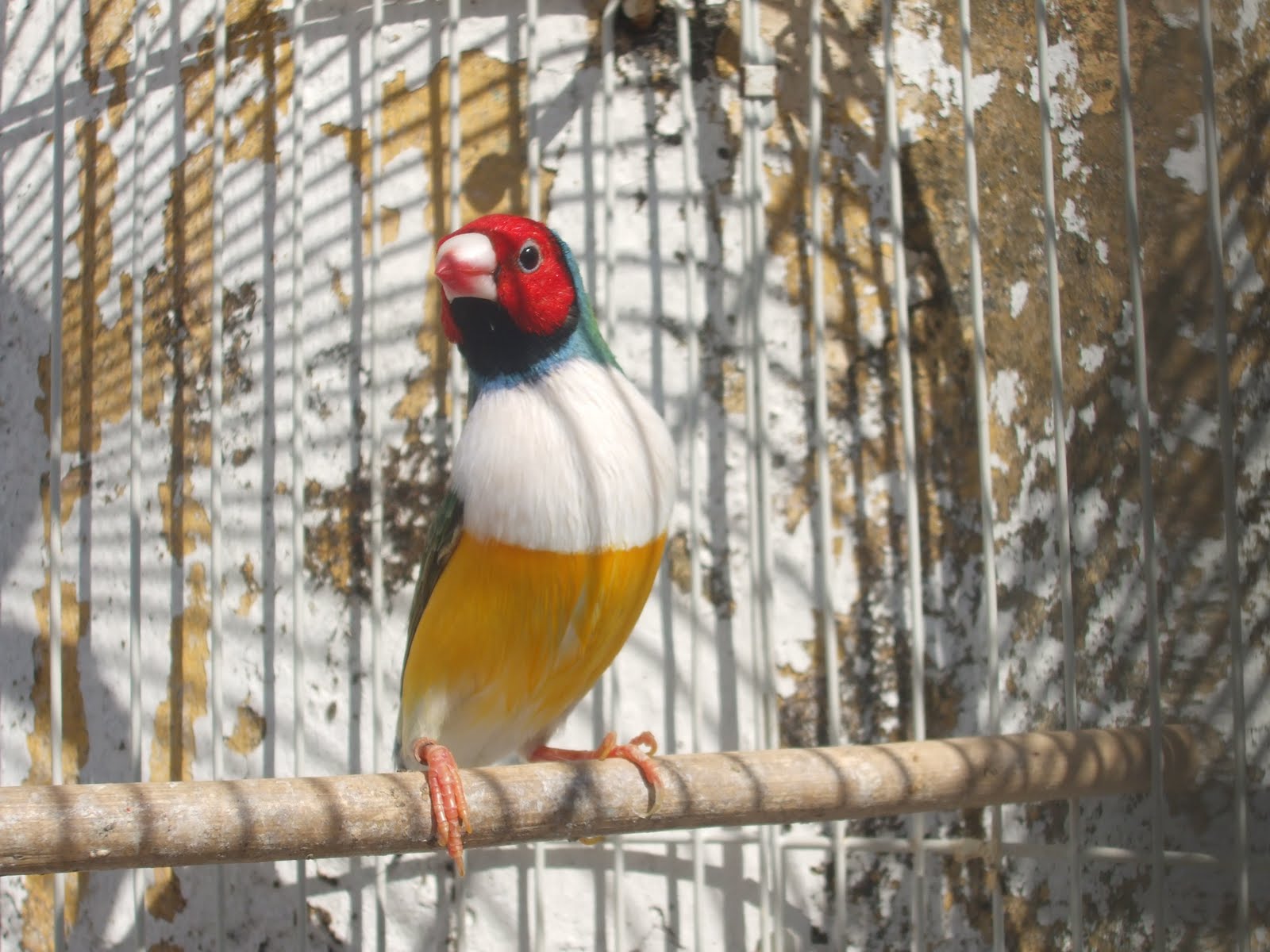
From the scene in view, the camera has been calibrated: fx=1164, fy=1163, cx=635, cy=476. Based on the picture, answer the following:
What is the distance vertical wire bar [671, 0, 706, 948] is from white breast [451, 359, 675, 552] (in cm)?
26

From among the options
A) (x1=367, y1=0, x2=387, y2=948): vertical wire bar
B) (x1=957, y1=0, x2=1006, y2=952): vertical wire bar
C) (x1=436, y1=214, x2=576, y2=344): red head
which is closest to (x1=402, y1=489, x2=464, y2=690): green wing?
(x1=367, y1=0, x2=387, y2=948): vertical wire bar

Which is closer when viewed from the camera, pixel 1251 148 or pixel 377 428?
pixel 1251 148

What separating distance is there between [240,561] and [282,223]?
23.4 inches

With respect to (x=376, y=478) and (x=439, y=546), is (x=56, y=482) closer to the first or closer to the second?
(x=376, y=478)

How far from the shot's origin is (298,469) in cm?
182

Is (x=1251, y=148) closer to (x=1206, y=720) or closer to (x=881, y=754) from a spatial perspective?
(x=1206, y=720)

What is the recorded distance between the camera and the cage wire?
1.85m

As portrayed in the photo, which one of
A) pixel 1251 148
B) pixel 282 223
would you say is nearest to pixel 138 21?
pixel 282 223

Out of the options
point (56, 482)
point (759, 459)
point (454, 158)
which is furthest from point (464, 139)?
point (56, 482)

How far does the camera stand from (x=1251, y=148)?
5.59 ft

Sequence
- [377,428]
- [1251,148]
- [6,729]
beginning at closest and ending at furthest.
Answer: [1251,148] → [377,428] → [6,729]

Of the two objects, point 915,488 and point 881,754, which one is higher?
point 915,488

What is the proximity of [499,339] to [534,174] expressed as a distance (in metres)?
0.42

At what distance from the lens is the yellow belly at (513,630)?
1483mm
